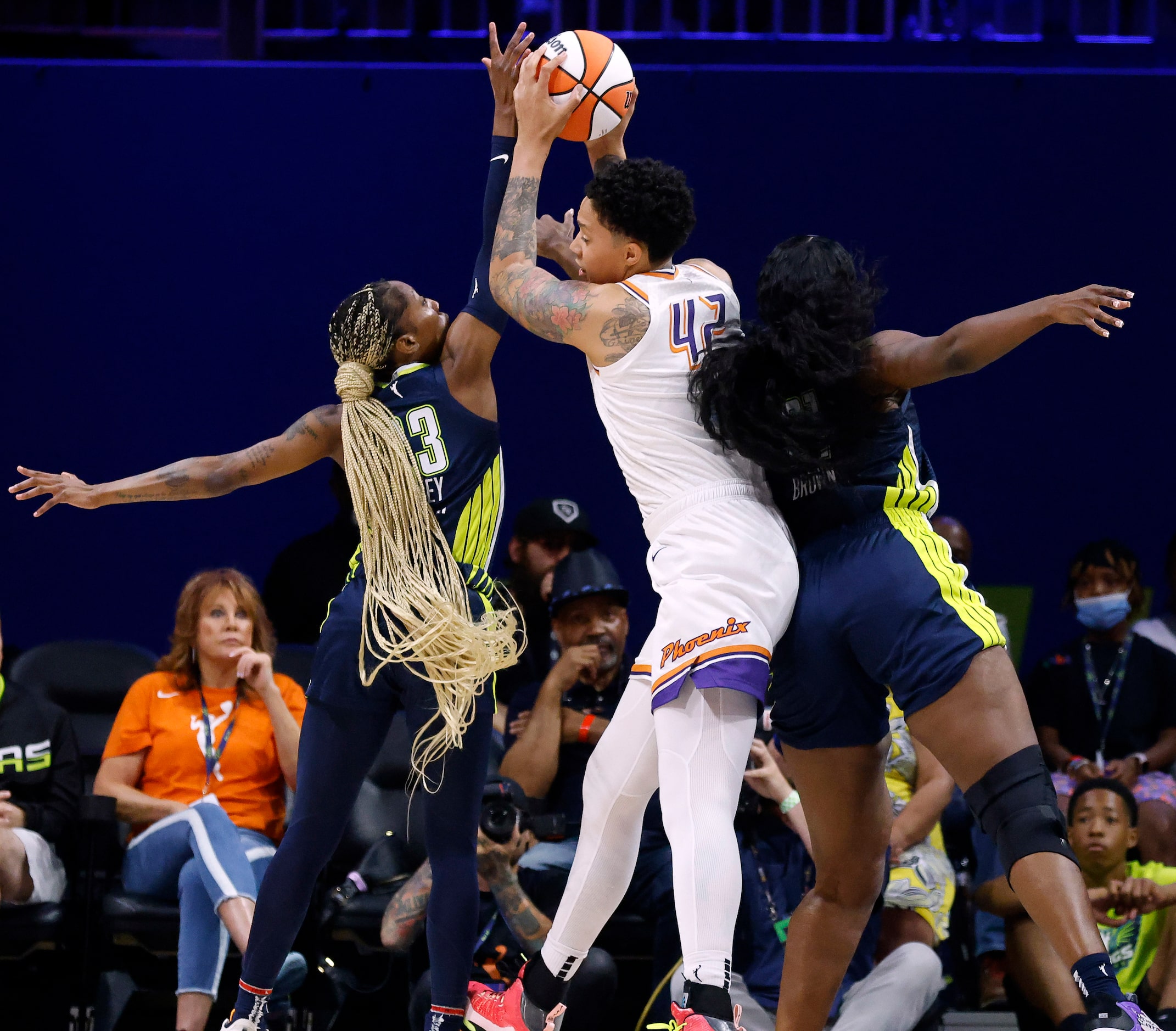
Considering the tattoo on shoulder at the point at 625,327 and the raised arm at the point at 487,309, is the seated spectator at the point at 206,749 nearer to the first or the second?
the raised arm at the point at 487,309

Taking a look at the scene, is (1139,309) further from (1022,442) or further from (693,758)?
(693,758)

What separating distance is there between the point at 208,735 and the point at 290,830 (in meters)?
1.66

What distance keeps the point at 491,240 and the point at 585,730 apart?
6.76 ft

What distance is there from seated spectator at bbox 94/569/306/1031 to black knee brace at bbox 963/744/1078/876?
2.71 m

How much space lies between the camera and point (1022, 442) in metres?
7.18

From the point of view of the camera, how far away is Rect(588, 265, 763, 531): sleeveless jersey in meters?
3.49

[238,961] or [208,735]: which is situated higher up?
[208,735]

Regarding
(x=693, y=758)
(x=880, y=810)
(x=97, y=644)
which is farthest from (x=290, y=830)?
(x=97, y=644)

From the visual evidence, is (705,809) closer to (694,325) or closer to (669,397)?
(669,397)

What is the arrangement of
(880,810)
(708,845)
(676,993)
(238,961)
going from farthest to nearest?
→ (238,961) < (676,993) < (880,810) < (708,845)

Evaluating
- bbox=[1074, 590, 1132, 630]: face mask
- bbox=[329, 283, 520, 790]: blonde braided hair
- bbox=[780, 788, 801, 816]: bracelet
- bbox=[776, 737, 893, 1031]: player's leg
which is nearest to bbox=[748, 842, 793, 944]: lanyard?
bbox=[780, 788, 801, 816]: bracelet

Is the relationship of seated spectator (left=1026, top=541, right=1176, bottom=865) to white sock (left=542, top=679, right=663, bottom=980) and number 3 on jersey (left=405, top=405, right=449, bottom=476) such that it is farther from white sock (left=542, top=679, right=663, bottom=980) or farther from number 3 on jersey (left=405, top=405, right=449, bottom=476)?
number 3 on jersey (left=405, top=405, right=449, bottom=476)

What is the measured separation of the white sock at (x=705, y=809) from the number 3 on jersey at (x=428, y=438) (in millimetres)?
1072

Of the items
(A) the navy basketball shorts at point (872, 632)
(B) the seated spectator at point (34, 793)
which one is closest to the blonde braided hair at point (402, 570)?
(A) the navy basketball shorts at point (872, 632)
